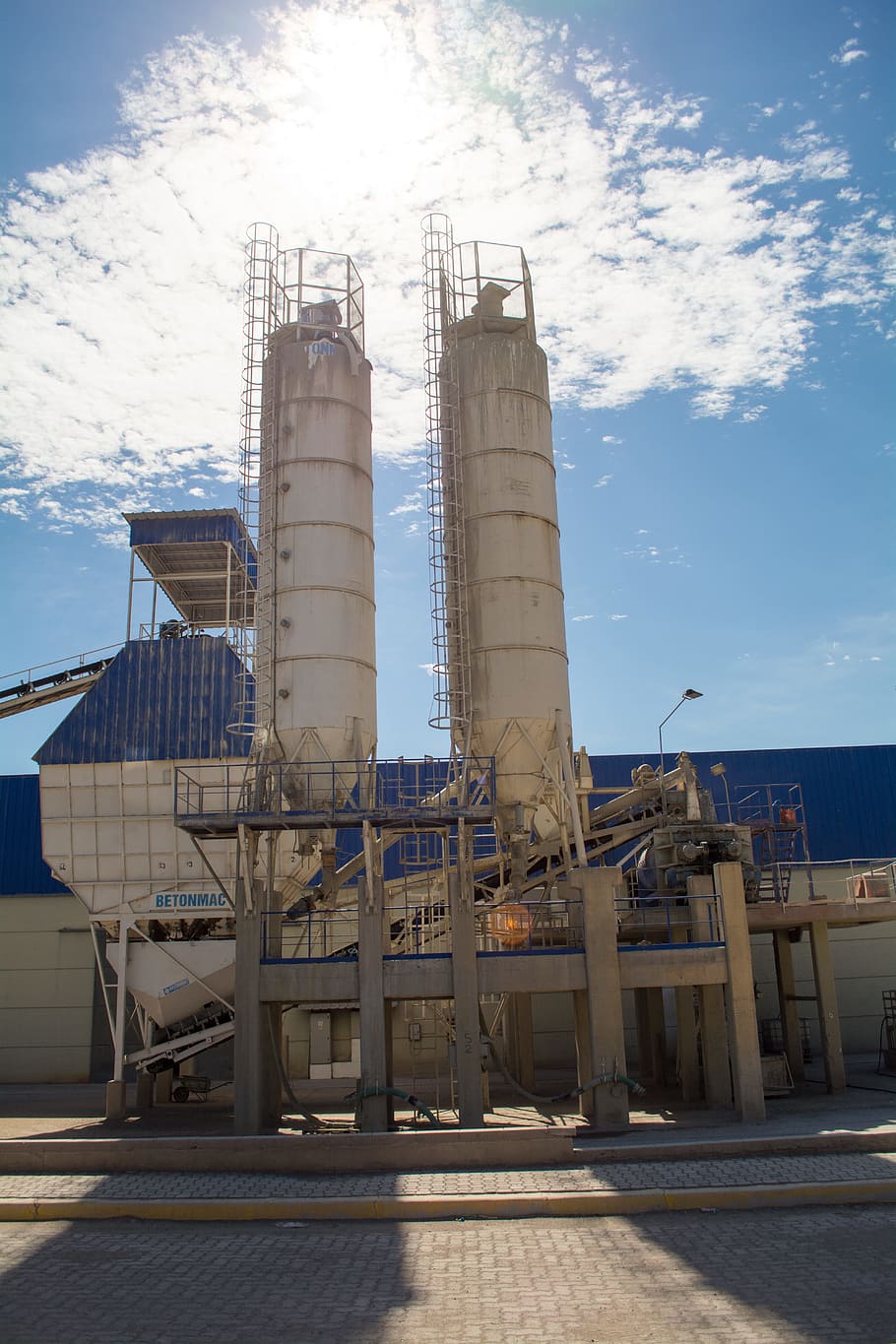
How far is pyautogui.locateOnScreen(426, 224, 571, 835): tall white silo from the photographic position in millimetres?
22203

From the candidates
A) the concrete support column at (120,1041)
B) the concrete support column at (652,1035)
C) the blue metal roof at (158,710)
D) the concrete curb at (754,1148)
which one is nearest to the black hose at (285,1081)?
the concrete support column at (120,1041)

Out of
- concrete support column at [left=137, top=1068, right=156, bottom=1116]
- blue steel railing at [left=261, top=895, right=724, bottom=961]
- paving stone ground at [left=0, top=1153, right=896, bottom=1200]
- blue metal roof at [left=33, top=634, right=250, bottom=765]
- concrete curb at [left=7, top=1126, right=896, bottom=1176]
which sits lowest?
concrete support column at [left=137, top=1068, right=156, bottom=1116]

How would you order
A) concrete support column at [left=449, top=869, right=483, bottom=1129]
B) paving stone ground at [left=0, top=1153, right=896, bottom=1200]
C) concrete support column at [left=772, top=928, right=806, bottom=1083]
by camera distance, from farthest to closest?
Answer: concrete support column at [left=772, top=928, right=806, bottom=1083] < concrete support column at [left=449, top=869, right=483, bottom=1129] < paving stone ground at [left=0, top=1153, right=896, bottom=1200]

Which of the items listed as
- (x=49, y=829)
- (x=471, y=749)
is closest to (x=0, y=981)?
(x=49, y=829)

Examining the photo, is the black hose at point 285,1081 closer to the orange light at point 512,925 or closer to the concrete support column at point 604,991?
the orange light at point 512,925

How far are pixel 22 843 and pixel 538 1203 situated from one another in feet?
85.3

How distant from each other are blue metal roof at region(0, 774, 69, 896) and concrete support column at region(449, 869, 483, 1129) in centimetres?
1837

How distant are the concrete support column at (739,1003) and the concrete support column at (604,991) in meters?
2.06

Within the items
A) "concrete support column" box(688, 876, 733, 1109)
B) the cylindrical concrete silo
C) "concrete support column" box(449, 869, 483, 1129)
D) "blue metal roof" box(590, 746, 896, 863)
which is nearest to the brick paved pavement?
"concrete support column" box(449, 869, 483, 1129)

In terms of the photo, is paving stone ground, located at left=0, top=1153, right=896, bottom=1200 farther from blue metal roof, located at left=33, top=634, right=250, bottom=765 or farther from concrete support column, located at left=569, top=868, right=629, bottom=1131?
blue metal roof, located at left=33, top=634, right=250, bottom=765

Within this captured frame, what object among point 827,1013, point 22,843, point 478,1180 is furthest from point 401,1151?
point 22,843

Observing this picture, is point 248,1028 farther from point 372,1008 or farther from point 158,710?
point 158,710

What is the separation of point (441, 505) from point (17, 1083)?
21.8m

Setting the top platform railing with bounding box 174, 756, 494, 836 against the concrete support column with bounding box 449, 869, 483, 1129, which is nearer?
the concrete support column with bounding box 449, 869, 483, 1129
